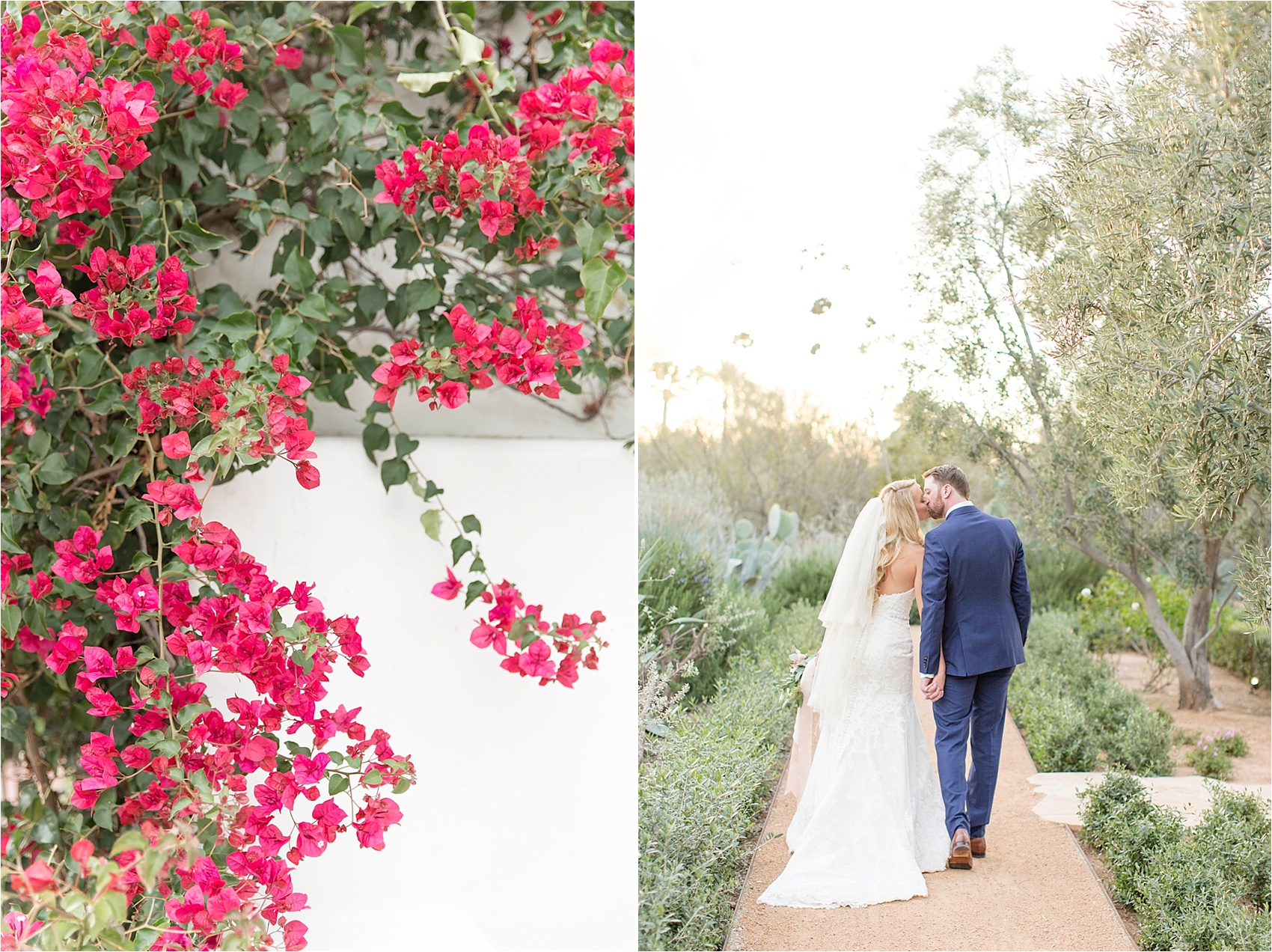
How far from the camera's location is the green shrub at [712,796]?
1305mm

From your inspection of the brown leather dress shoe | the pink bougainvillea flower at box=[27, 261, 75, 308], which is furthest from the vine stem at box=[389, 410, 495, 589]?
the brown leather dress shoe

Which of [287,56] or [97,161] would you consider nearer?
[97,161]

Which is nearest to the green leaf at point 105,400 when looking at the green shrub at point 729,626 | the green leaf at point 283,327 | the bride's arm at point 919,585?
the green leaf at point 283,327

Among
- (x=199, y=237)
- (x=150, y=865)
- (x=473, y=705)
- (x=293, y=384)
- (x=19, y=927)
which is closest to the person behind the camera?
(x=150, y=865)

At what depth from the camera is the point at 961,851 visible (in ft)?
4.24

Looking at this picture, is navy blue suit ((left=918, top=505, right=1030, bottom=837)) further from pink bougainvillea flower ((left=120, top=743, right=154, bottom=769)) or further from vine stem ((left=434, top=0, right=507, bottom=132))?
pink bougainvillea flower ((left=120, top=743, right=154, bottom=769))

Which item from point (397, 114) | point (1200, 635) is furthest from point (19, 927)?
point (1200, 635)

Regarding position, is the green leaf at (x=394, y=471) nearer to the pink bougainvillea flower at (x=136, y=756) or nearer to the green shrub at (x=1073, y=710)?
the pink bougainvillea flower at (x=136, y=756)

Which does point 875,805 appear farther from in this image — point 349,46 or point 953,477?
point 349,46

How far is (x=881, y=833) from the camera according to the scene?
1.30 meters

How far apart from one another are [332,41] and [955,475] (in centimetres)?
136

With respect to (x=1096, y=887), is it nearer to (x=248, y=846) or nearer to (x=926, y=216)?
(x=926, y=216)

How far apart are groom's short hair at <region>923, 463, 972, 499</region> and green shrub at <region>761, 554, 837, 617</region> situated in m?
0.20

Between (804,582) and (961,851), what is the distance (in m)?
0.47
